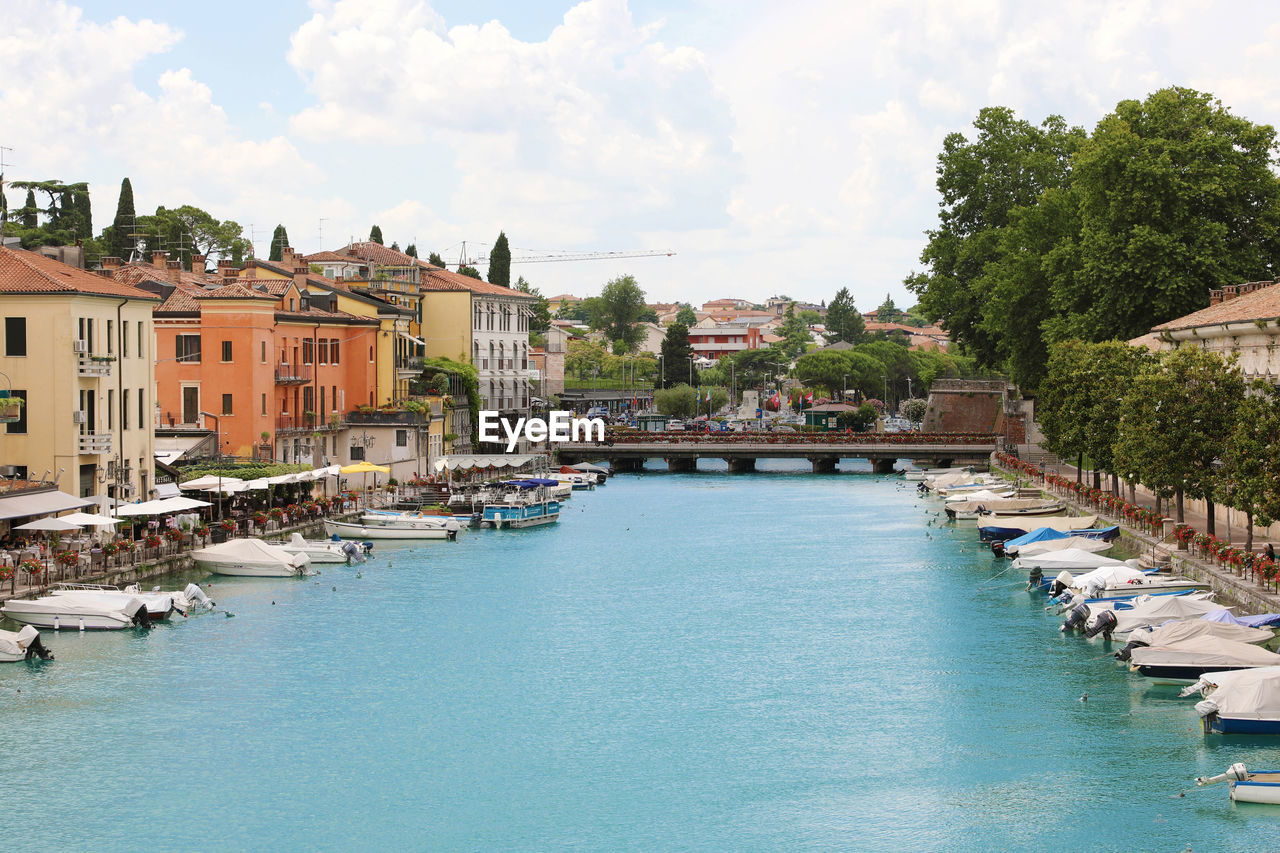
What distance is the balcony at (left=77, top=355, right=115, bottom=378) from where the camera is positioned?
152ft

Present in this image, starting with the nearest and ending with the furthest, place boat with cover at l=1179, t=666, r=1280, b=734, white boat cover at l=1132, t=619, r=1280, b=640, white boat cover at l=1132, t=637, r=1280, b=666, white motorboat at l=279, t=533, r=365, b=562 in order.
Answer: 1. boat with cover at l=1179, t=666, r=1280, b=734
2. white boat cover at l=1132, t=637, r=1280, b=666
3. white boat cover at l=1132, t=619, r=1280, b=640
4. white motorboat at l=279, t=533, r=365, b=562

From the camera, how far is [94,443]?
46.6 m

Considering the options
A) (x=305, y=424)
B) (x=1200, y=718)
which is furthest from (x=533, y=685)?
(x=305, y=424)

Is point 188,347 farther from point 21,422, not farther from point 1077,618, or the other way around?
point 1077,618

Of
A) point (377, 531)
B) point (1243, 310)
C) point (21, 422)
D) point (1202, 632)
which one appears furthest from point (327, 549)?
point (1243, 310)

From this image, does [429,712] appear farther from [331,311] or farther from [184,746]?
[331,311]

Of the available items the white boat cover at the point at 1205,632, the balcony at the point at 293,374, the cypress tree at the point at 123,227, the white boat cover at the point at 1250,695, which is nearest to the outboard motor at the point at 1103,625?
the white boat cover at the point at 1205,632

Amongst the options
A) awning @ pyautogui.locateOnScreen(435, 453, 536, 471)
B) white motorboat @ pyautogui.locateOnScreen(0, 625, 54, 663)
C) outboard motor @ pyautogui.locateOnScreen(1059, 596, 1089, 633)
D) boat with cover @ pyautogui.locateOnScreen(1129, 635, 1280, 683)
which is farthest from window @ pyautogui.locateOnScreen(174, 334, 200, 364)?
boat with cover @ pyautogui.locateOnScreen(1129, 635, 1280, 683)

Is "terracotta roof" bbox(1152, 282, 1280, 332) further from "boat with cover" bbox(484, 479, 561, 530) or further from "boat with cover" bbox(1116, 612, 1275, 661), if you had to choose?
"boat with cover" bbox(484, 479, 561, 530)

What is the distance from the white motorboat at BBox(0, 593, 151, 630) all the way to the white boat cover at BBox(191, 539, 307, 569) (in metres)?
9.28

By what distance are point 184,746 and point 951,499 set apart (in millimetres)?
50109

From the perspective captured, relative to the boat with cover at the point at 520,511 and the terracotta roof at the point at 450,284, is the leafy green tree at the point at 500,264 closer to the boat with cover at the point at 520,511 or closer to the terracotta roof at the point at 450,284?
the terracotta roof at the point at 450,284

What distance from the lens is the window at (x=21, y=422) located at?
45281 millimetres

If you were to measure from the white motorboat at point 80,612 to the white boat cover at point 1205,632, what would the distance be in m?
25.7
